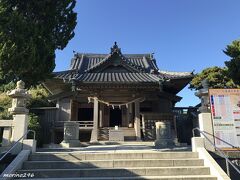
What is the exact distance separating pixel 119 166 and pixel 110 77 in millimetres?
10655

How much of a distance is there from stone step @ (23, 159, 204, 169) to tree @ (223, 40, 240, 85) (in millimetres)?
5904

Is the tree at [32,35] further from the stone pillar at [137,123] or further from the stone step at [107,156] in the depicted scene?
the stone pillar at [137,123]

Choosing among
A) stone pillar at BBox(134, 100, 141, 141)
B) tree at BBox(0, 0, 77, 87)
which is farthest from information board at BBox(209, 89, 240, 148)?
stone pillar at BBox(134, 100, 141, 141)

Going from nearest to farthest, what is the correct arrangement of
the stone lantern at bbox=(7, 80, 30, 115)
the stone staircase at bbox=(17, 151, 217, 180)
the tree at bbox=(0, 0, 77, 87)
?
the stone staircase at bbox=(17, 151, 217, 180) → the tree at bbox=(0, 0, 77, 87) → the stone lantern at bbox=(7, 80, 30, 115)

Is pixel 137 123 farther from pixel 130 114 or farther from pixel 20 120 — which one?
pixel 20 120

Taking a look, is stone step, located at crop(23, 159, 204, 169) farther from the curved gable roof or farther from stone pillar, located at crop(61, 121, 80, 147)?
the curved gable roof

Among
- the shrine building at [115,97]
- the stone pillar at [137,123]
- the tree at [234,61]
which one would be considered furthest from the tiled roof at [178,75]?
the tree at [234,61]

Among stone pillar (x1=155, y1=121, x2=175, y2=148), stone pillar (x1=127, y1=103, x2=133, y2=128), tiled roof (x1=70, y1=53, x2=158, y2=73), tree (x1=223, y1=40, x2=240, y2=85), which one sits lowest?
stone pillar (x1=155, y1=121, x2=175, y2=148)

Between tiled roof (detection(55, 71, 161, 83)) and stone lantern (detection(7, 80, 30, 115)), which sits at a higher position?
tiled roof (detection(55, 71, 161, 83))

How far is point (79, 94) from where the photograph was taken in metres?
17.4

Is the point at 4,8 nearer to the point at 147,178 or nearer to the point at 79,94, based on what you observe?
the point at 147,178

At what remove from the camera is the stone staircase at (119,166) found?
675 cm

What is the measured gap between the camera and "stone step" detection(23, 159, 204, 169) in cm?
719

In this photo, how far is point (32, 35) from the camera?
899 centimetres
